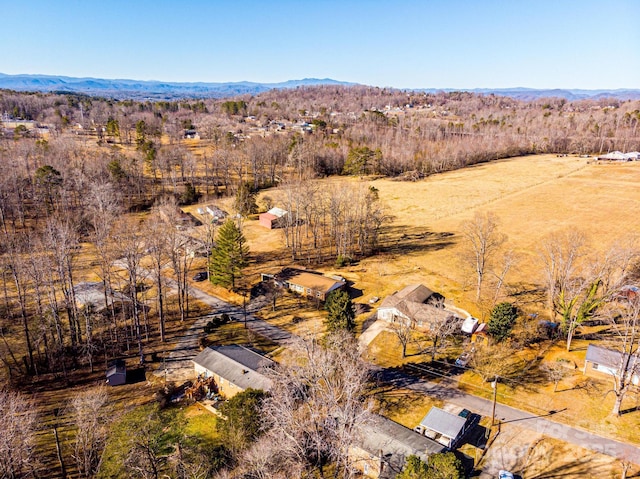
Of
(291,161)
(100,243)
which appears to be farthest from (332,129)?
(100,243)

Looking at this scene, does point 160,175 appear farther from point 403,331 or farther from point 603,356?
point 603,356

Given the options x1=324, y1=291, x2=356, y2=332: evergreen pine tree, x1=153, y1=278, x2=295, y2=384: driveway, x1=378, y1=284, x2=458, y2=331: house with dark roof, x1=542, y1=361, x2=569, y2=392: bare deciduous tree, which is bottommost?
x1=153, y1=278, x2=295, y2=384: driveway

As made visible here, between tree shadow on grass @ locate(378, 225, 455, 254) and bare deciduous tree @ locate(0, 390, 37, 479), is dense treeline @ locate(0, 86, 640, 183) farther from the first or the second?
bare deciduous tree @ locate(0, 390, 37, 479)

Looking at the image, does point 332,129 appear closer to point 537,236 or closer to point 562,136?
point 562,136

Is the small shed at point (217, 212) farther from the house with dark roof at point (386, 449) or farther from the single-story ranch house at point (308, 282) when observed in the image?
the house with dark roof at point (386, 449)

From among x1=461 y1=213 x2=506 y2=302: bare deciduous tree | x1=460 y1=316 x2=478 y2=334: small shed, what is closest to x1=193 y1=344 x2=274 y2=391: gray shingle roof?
x1=460 y1=316 x2=478 y2=334: small shed
